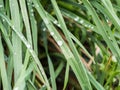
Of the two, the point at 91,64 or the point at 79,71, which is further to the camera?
the point at 91,64

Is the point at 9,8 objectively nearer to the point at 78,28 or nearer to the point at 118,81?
the point at 78,28

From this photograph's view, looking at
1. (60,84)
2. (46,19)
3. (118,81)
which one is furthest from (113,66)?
(46,19)

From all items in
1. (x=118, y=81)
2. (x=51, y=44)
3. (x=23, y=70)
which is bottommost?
(x=118, y=81)

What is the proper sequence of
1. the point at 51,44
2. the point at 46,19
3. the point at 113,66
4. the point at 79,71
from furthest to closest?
the point at 51,44, the point at 113,66, the point at 46,19, the point at 79,71

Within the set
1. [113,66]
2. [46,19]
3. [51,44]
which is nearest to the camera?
[46,19]

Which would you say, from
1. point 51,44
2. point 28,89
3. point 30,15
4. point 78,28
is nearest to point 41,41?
point 51,44

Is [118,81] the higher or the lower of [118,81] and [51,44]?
the lower
